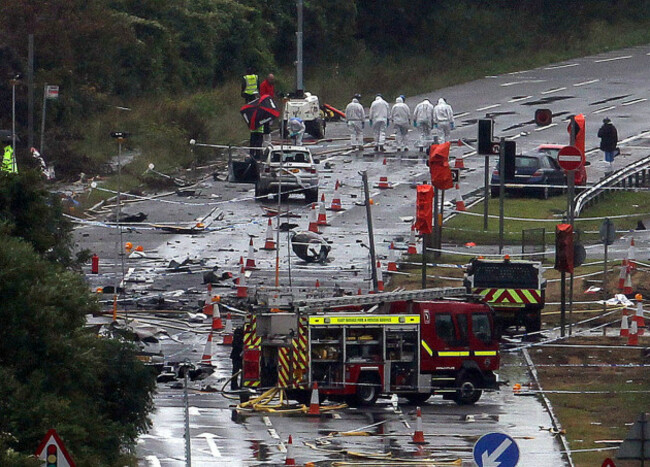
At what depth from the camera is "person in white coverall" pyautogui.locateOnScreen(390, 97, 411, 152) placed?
159ft

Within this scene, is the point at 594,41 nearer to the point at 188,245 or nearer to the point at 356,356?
the point at 188,245

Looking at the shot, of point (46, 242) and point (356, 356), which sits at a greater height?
point (46, 242)

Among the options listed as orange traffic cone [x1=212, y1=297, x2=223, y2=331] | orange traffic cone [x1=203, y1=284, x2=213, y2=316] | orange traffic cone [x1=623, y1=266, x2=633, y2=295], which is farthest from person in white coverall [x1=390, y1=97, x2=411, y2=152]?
orange traffic cone [x1=212, y1=297, x2=223, y2=331]

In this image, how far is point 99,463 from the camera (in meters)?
15.5

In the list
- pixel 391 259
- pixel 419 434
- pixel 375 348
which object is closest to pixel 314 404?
pixel 375 348

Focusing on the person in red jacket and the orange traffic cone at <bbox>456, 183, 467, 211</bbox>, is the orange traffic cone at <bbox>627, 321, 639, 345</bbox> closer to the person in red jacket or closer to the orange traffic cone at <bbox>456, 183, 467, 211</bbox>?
the orange traffic cone at <bbox>456, 183, 467, 211</bbox>

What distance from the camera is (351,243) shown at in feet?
126

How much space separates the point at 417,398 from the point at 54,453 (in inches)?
543

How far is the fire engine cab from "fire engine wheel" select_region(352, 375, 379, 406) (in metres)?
0.02

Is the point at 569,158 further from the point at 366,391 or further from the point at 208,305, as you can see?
the point at 366,391

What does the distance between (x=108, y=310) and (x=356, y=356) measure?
7.31 m

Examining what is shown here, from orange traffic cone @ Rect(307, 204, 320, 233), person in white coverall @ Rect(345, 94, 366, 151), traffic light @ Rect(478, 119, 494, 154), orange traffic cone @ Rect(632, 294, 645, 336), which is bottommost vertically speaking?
orange traffic cone @ Rect(632, 294, 645, 336)

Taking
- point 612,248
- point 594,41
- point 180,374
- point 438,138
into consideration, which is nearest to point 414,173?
point 438,138

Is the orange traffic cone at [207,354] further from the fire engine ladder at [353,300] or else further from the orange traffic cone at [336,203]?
the orange traffic cone at [336,203]
